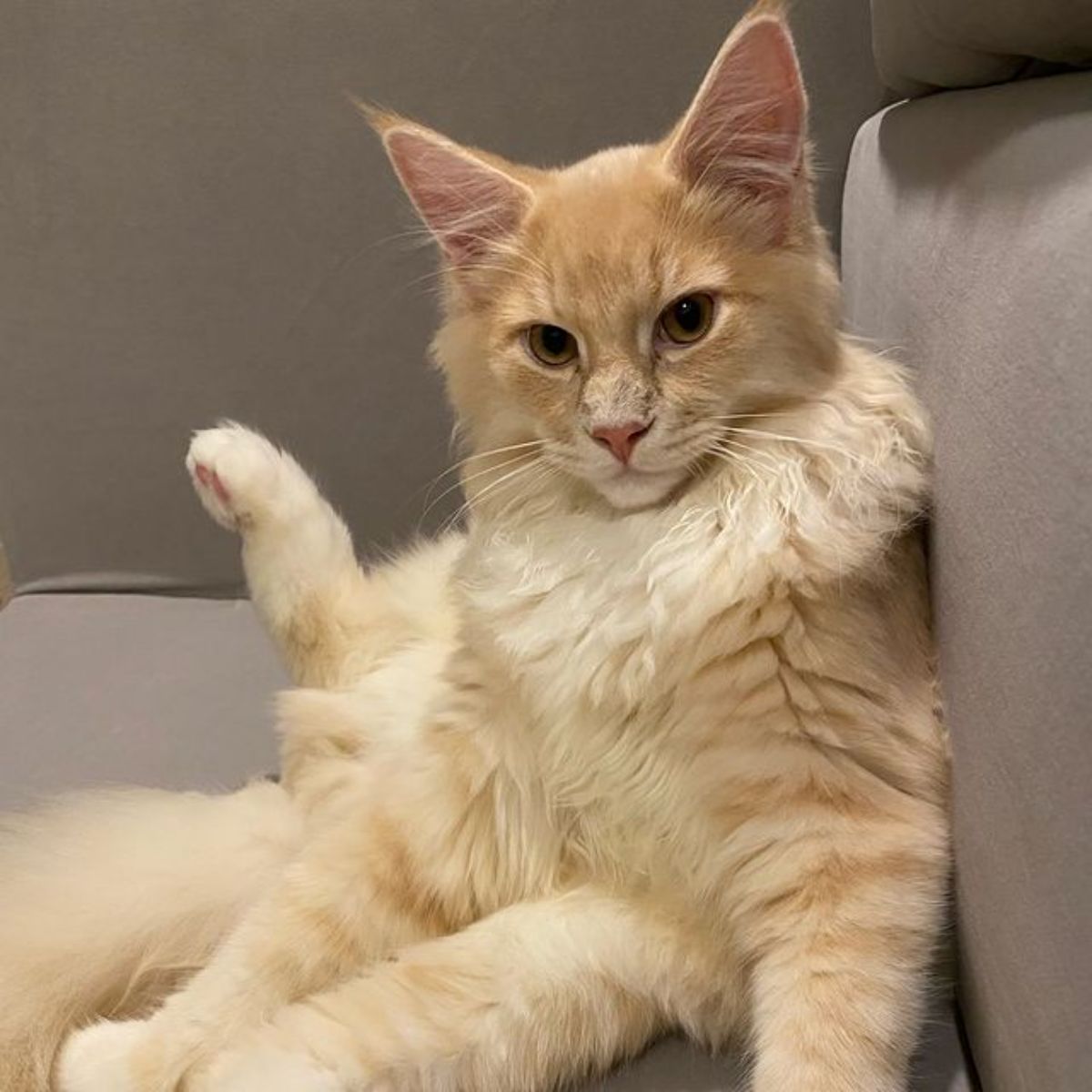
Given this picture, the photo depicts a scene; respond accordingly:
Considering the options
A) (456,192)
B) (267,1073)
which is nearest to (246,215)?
(456,192)

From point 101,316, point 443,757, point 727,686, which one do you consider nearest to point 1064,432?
point 727,686

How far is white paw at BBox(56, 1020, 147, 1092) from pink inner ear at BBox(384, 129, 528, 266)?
80cm

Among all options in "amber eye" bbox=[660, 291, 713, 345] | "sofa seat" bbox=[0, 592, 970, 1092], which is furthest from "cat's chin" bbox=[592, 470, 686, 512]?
"sofa seat" bbox=[0, 592, 970, 1092]

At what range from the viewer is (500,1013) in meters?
0.96

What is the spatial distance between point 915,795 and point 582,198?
2.02 feet

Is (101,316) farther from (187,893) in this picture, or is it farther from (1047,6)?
(1047,6)

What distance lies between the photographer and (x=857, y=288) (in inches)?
53.8

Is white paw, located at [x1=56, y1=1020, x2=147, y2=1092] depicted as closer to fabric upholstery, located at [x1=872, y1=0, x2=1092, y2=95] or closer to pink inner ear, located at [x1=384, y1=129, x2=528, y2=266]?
pink inner ear, located at [x1=384, y1=129, x2=528, y2=266]

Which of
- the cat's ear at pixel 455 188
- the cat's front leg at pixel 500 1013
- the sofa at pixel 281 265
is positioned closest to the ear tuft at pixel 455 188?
the cat's ear at pixel 455 188

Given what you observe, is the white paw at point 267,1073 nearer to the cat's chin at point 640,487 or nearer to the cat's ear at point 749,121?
the cat's chin at point 640,487

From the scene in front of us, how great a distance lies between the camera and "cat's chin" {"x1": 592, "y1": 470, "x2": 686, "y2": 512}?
101 cm

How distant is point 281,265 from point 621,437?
94 centimetres

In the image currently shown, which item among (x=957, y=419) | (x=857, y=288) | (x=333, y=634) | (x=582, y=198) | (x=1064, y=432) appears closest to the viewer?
(x=1064, y=432)

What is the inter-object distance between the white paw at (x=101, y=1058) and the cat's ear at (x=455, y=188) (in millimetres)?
794
